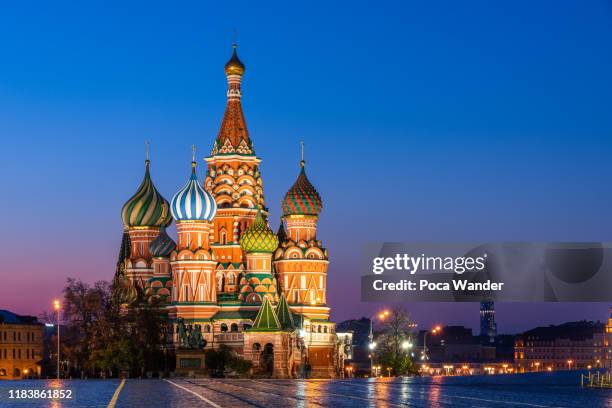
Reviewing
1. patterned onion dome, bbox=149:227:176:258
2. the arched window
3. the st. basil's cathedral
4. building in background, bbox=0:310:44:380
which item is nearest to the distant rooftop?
building in background, bbox=0:310:44:380

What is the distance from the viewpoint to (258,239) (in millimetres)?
114938

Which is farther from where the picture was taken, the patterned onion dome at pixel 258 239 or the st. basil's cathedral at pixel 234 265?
the patterned onion dome at pixel 258 239

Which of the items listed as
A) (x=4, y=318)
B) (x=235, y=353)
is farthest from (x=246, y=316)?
(x=4, y=318)

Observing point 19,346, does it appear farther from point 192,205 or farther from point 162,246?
point 192,205

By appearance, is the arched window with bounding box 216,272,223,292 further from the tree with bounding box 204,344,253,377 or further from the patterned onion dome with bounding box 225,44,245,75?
the patterned onion dome with bounding box 225,44,245,75

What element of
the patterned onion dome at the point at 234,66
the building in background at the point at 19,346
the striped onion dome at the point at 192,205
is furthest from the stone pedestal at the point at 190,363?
the building in background at the point at 19,346

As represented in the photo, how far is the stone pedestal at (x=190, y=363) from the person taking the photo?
328ft

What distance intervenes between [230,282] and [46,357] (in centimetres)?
6006

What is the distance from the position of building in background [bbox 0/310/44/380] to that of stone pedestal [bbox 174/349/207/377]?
194 ft

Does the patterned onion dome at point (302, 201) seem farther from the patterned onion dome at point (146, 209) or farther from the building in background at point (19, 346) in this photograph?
the building in background at point (19, 346)

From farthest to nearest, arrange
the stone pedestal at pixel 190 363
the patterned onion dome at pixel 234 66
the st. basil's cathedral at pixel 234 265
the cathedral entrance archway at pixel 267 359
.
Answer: the patterned onion dome at pixel 234 66
the st. basil's cathedral at pixel 234 265
the cathedral entrance archway at pixel 267 359
the stone pedestal at pixel 190 363

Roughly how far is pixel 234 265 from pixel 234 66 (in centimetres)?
1893

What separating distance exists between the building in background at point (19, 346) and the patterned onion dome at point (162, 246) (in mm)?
43159

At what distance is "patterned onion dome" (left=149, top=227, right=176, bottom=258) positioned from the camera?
392 ft
